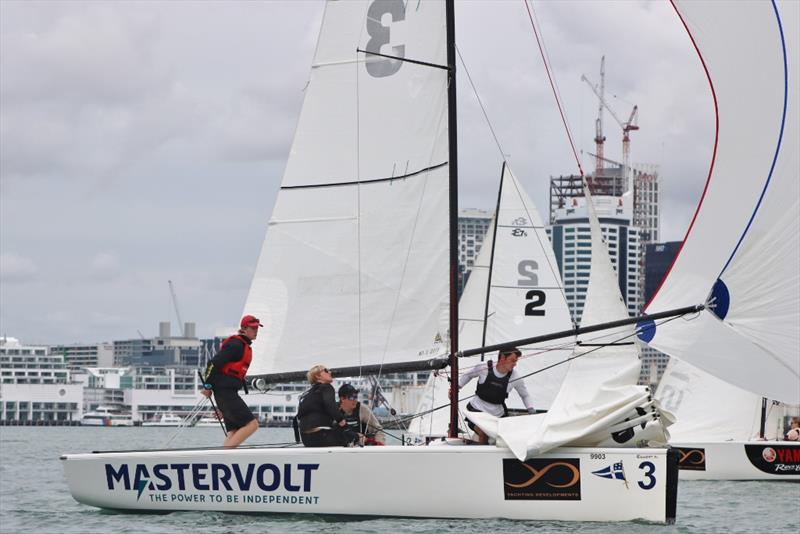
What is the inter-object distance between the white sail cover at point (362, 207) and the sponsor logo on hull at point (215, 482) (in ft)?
5.94

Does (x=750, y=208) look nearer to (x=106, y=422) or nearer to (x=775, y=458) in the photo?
(x=775, y=458)

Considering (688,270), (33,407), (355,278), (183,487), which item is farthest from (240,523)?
(33,407)

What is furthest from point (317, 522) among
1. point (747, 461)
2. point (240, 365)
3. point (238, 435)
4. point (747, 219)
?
point (747, 461)

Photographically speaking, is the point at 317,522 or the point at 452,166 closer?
the point at 317,522

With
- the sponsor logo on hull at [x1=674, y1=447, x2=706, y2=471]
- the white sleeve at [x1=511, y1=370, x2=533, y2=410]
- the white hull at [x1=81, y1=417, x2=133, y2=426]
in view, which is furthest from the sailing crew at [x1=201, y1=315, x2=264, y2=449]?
the white hull at [x1=81, y1=417, x2=133, y2=426]

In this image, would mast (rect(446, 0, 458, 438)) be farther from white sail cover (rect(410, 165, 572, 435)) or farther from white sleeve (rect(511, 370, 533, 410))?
white sail cover (rect(410, 165, 572, 435))

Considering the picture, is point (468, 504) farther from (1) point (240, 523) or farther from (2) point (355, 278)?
(2) point (355, 278)

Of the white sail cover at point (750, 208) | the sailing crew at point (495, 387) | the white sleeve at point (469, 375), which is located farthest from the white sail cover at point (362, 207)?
the white sail cover at point (750, 208)

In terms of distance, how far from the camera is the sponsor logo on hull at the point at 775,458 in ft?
73.5

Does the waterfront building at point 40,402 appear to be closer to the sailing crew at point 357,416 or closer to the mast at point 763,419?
the mast at point 763,419

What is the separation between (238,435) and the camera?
13.4 m

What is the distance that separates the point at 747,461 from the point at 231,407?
11.7 metres

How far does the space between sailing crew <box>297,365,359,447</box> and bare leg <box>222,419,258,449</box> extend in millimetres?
481

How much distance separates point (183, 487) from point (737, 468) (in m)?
12.2
